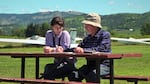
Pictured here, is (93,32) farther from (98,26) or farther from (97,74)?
(97,74)

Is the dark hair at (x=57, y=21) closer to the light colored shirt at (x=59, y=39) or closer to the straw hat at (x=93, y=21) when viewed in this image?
the light colored shirt at (x=59, y=39)

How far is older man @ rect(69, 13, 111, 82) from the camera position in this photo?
24.5ft

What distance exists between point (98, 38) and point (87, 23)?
31 cm

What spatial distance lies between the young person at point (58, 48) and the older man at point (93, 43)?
7.9 inches

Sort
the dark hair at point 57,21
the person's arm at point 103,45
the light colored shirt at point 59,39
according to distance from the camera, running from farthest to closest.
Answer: the light colored shirt at point 59,39
the dark hair at point 57,21
the person's arm at point 103,45

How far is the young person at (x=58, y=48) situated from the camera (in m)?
7.83

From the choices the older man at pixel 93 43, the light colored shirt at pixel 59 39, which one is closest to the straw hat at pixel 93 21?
the older man at pixel 93 43

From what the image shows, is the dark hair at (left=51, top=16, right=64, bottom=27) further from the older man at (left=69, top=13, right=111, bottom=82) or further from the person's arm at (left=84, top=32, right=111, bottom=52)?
the person's arm at (left=84, top=32, right=111, bottom=52)

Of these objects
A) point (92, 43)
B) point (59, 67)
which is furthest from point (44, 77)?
point (92, 43)

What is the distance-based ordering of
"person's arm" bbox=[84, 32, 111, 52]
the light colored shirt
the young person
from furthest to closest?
1. the light colored shirt
2. the young person
3. "person's arm" bbox=[84, 32, 111, 52]

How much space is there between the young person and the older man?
0.20 meters

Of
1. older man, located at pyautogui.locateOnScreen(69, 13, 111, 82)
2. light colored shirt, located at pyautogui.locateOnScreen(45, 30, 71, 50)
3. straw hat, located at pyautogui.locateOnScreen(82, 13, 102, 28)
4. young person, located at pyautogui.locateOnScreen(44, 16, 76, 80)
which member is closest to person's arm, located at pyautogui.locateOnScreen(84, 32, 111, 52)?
older man, located at pyautogui.locateOnScreen(69, 13, 111, 82)

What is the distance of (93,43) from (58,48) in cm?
66

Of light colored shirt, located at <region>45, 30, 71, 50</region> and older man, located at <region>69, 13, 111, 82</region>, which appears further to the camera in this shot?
light colored shirt, located at <region>45, 30, 71, 50</region>
